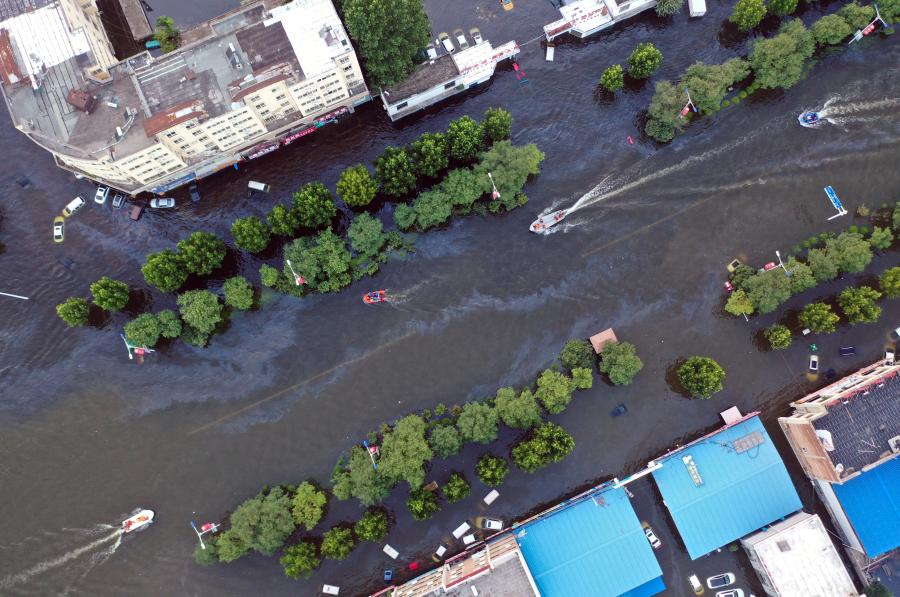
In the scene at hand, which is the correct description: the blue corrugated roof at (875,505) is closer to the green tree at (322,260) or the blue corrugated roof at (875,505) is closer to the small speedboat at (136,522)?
the green tree at (322,260)

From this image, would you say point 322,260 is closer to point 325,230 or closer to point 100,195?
point 325,230

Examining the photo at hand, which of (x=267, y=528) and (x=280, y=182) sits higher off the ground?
(x=280, y=182)

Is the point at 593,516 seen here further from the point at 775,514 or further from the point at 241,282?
the point at 241,282

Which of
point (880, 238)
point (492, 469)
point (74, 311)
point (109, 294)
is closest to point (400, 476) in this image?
point (492, 469)

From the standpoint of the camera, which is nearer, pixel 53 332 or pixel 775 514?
pixel 775 514

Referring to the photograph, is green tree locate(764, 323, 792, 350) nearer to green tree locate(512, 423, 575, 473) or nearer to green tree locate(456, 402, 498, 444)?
green tree locate(512, 423, 575, 473)

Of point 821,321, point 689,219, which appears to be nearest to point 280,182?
point 689,219

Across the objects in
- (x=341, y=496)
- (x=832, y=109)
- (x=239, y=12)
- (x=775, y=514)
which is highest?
(x=239, y=12)
